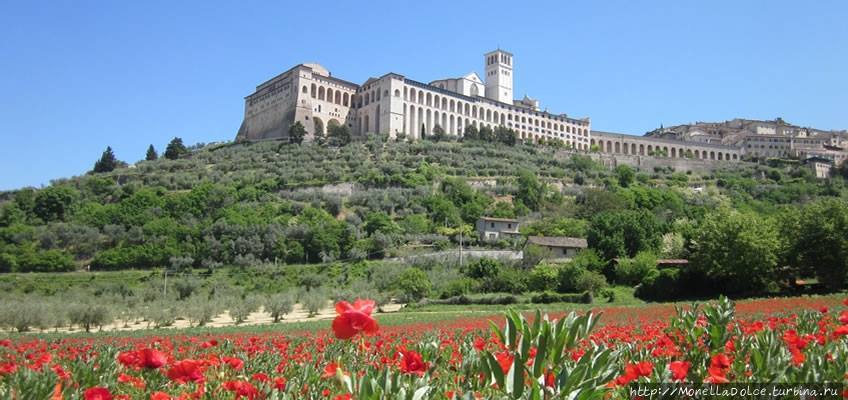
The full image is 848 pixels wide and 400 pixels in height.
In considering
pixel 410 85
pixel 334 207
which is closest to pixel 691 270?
pixel 334 207

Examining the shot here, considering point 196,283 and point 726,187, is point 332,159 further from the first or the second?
point 726,187

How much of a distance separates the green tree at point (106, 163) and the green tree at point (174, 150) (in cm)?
907

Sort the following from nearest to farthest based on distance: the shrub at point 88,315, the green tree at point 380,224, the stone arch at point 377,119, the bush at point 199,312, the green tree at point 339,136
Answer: the shrub at point 88,315
the bush at point 199,312
the green tree at point 380,224
the green tree at point 339,136
the stone arch at point 377,119

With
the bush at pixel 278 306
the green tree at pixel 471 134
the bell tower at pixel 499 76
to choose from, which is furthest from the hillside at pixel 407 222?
the bell tower at pixel 499 76

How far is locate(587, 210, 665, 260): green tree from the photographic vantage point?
51.9 m

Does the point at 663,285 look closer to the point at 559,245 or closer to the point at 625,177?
the point at 559,245

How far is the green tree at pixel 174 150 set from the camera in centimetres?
11050

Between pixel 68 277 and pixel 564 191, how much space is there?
213 feet

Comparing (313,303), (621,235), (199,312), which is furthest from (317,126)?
(199,312)

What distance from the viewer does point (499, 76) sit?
134 meters

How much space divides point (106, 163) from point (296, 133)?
117 feet

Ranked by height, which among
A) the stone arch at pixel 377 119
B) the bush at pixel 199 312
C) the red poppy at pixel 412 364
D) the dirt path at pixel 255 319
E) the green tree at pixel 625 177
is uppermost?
the stone arch at pixel 377 119

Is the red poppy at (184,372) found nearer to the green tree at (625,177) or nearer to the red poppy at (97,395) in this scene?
the red poppy at (97,395)

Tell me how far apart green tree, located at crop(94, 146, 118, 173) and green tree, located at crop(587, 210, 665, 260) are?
89.0m
